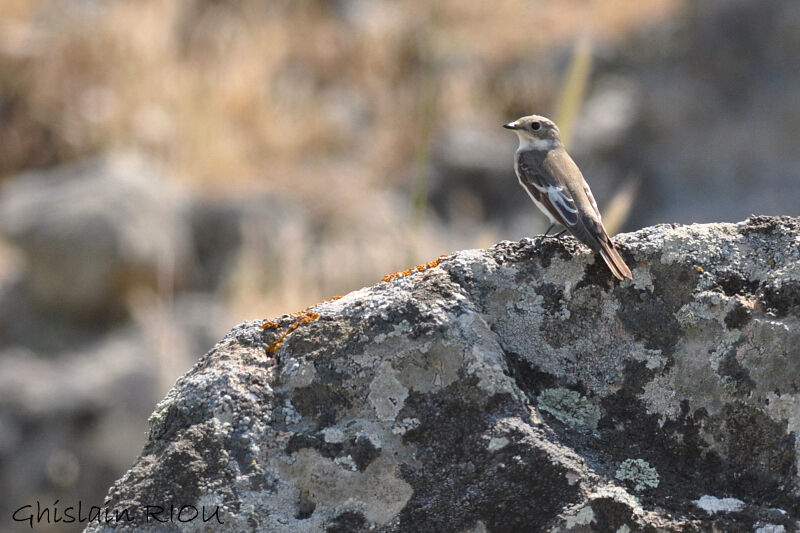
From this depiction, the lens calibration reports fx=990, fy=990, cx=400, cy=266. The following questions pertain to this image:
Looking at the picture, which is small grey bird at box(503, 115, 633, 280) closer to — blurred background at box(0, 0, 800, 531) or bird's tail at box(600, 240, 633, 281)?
bird's tail at box(600, 240, 633, 281)

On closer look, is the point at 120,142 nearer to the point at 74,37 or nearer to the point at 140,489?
the point at 74,37

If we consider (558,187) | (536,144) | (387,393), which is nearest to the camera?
(387,393)

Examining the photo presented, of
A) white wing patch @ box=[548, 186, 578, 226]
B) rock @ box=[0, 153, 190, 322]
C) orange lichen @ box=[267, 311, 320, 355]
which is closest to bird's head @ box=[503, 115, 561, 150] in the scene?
white wing patch @ box=[548, 186, 578, 226]

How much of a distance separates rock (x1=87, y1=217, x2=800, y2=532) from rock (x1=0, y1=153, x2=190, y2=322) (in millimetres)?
7411

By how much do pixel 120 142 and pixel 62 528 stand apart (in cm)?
548

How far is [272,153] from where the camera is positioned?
13.1 meters

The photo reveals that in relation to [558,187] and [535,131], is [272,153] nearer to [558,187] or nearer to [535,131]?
[535,131]

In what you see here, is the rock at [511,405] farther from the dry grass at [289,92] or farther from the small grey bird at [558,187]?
the dry grass at [289,92]

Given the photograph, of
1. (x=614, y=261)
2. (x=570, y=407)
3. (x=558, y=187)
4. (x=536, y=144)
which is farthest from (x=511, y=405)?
(x=536, y=144)

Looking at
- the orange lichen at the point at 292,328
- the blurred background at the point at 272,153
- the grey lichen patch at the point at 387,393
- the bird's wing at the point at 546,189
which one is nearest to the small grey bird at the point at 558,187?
the bird's wing at the point at 546,189

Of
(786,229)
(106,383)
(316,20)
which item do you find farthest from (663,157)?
(786,229)

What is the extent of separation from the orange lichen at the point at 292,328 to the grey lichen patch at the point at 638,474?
99cm

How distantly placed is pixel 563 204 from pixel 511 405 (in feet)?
4.60

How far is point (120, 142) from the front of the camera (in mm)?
12383
